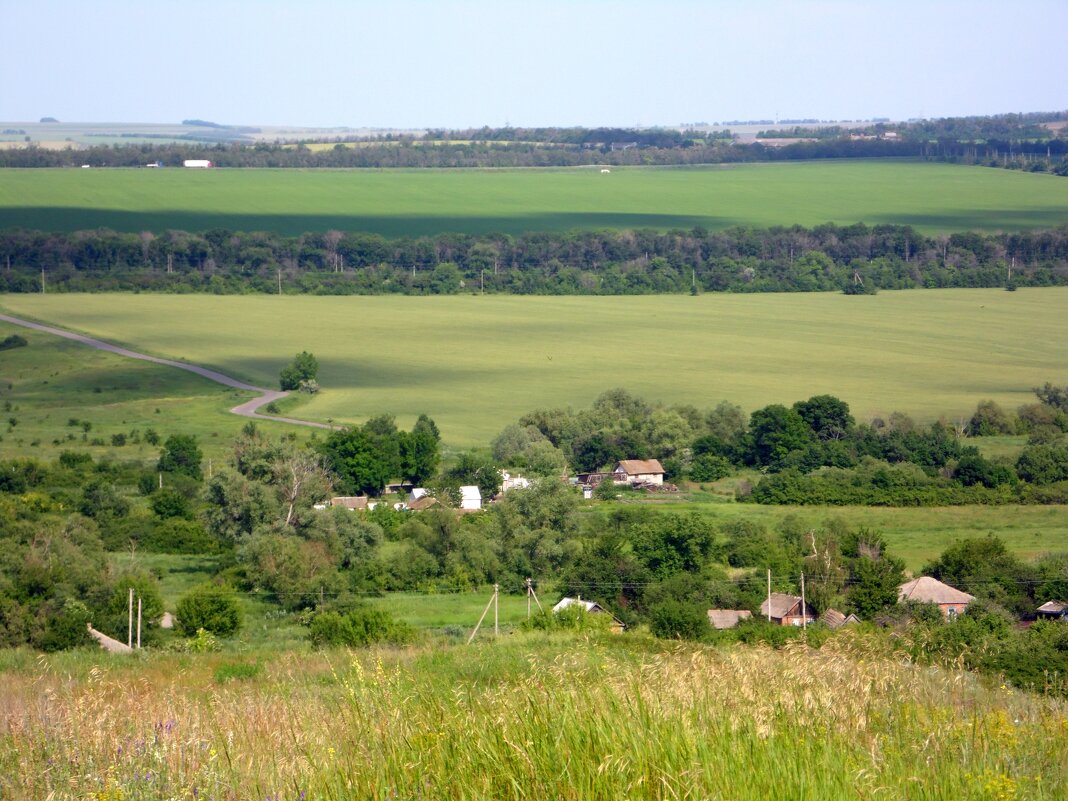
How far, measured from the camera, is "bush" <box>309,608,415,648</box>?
1325cm

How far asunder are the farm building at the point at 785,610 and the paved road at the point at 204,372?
67.5 ft

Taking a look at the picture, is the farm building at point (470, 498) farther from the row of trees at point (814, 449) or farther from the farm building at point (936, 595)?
the farm building at point (936, 595)

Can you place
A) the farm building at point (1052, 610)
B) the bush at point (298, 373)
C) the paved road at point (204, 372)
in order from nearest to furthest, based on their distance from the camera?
the farm building at point (1052, 610) < the paved road at point (204, 372) < the bush at point (298, 373)

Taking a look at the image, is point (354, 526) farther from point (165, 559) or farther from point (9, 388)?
point (9, 388)

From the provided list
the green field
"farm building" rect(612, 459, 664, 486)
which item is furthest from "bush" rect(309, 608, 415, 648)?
the green field

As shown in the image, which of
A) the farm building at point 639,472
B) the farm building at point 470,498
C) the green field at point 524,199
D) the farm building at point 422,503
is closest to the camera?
the farm building at point 422,503

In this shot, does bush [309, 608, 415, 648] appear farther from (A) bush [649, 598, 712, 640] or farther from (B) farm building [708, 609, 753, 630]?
(B) farm building [708, 609, 753, 630]

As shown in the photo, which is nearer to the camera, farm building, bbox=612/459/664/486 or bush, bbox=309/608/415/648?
bush, bbox=309/608/415/648

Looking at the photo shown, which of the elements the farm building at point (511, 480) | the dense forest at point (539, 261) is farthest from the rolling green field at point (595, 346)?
the farm building at point (511, 480)

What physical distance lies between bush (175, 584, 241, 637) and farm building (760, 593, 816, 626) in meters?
7.70

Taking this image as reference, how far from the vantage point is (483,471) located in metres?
30.1

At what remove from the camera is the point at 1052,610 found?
693 inches

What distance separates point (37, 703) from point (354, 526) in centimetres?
1910

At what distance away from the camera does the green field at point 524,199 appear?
298ft
